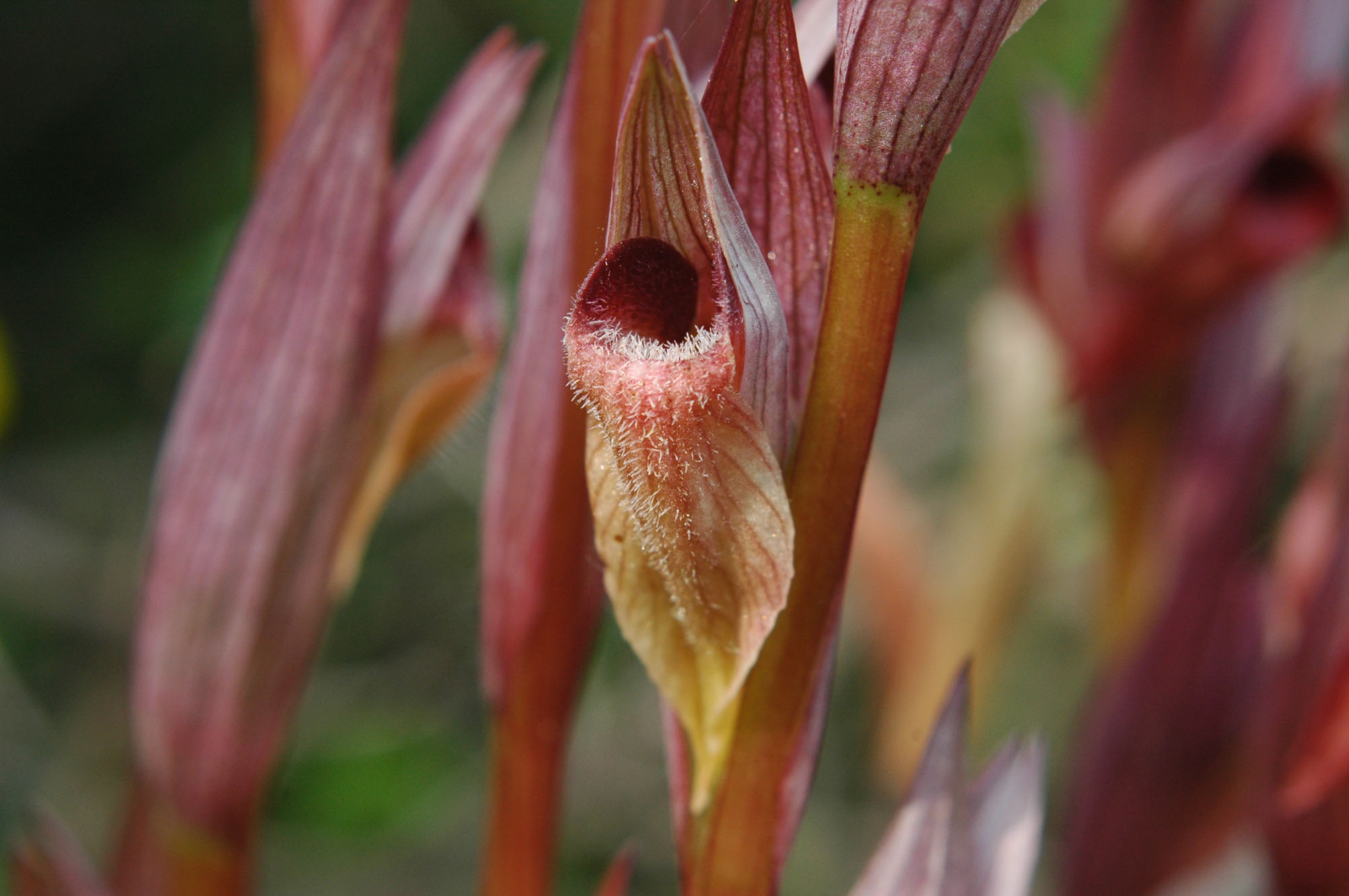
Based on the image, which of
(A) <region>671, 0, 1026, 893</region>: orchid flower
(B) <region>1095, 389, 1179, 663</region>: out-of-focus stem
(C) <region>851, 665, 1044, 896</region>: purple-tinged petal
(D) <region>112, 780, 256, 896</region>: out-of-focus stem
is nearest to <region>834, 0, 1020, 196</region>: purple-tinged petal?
(A) <region>671, 0, 1026, 893</region>: orchid flower

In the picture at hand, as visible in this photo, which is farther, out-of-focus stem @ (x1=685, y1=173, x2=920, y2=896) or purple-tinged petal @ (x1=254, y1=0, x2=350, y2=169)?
purple-tinged petal @ (x1=254, y1=0, x2=350, y2=169)

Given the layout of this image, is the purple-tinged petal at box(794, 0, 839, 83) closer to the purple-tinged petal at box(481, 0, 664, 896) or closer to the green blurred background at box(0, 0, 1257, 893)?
the purple-tinged petal at box(481, 0, 664, 896)

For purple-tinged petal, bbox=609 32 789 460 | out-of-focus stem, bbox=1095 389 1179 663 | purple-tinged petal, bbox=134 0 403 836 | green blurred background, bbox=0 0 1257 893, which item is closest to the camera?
purple-tinged petal, bbox=609 32 789 460

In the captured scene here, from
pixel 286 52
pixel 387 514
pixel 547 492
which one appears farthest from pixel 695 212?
pixel 387 514

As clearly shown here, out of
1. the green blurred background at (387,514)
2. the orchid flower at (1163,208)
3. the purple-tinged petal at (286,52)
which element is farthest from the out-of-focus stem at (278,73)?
the green blurred background at (387,514)

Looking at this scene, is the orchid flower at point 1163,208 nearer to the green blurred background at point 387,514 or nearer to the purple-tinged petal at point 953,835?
the purple-tinged petal at point 953,835

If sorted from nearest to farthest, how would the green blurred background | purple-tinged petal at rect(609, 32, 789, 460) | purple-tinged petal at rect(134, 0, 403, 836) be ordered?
purple-tinged petal at rect(609, 32, 789, 460), purple-tinged petal at rect(134, 0, 403, 836), the green blurred background

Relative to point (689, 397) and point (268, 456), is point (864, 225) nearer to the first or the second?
point (689, 397)

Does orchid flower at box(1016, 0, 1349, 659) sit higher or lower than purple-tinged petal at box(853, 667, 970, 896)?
higher

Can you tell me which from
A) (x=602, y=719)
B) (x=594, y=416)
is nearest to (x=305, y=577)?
(x=594, y=416)
